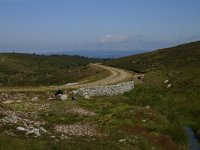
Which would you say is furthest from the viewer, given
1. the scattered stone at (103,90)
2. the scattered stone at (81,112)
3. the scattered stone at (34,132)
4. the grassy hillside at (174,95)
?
the scattered stone at (103,90)

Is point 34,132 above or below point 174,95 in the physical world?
above

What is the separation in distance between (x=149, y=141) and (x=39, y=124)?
35.1 ft

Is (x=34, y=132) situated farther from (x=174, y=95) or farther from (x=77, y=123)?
(x=174, y=95)

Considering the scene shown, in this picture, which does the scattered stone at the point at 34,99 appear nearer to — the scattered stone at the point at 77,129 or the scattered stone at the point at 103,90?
the scattered stone at the point at 103,90

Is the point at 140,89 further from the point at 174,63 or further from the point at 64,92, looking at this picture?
the point at 174,63

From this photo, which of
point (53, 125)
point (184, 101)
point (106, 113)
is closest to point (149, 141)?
point (53, 125)

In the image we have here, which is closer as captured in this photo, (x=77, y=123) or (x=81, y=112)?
(x=77, y=123)

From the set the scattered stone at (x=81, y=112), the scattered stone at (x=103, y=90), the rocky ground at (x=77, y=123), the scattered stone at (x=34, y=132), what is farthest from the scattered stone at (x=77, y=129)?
the scattered stone at (x=103, y=90)

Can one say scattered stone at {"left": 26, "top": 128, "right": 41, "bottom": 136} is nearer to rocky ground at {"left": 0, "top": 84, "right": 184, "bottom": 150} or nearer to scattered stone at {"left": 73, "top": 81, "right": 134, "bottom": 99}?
rocky ground at {"left": 0, "top": 84, "right": 184, "bottom": 150}

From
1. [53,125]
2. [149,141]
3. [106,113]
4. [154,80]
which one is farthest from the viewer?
[154,80]

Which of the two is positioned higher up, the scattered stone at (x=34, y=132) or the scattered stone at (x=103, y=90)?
the scattered stone at (x=34, y=132)

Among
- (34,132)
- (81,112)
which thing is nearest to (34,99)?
(81,112)

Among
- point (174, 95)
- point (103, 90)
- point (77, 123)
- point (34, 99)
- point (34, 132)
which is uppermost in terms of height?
point (34, 132)

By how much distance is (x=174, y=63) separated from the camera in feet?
355
